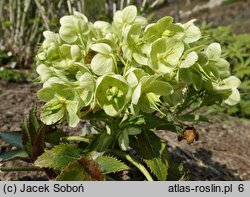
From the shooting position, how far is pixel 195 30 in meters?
1.26

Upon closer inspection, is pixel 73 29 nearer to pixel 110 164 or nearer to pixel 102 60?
pixel 102 60

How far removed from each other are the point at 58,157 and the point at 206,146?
108 centimetres

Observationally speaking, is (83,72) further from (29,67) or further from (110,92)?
(29,67)

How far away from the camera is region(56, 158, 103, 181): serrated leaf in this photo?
1183mm

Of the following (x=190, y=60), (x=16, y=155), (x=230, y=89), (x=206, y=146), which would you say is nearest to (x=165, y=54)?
(x=190, y=60)

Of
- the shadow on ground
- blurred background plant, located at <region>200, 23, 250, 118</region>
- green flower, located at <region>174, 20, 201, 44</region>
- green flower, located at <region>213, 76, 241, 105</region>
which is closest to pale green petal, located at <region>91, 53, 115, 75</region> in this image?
green flower, located at <region>174, 20, 201, 44</region>

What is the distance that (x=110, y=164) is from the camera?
123 cm

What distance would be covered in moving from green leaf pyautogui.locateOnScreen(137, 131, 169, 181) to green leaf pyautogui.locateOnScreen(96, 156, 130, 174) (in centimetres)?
10

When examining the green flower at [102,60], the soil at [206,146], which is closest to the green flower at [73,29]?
the green flower at [102,60]

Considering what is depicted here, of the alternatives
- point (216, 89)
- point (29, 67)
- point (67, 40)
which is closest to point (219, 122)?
point (216, 89)

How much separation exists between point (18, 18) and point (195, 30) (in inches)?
111

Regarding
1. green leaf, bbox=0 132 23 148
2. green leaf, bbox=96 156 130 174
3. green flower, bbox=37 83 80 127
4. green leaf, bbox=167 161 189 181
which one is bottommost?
green leaf, bbox=167 161 189 181

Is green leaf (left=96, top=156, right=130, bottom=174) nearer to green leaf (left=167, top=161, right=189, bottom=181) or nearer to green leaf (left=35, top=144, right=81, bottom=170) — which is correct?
green leaf (left=35, top=144, right=81, bottom=170)

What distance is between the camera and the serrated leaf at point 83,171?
118 centimetres
